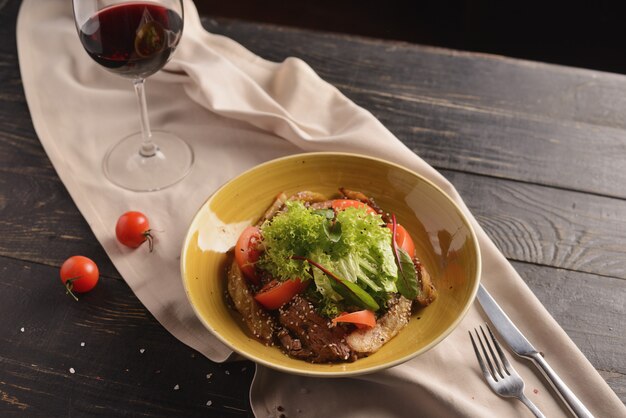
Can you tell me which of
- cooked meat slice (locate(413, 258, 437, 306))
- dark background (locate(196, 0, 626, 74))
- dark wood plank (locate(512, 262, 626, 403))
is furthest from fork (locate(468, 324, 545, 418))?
dark background (locate(196, 0, 626, 74))

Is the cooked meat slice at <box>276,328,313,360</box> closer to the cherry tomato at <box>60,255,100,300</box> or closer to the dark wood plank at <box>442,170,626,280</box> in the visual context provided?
the cherry tomato at <box>60,255,100,300</box>

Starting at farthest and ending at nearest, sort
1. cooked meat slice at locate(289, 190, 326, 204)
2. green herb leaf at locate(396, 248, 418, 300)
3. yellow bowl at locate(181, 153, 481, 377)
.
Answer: cooked meat slice at locate(289, 190, 326, 204), green herb leaf at locate(396, 248, 418, 300), yellow bowl at locate(181, 153, 481, 377)

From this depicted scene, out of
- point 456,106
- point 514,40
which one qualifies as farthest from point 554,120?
point 514,40

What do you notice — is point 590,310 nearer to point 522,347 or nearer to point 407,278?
point 522,347

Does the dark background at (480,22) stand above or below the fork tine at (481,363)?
below

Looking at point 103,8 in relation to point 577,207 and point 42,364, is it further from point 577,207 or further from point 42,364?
point 577,207

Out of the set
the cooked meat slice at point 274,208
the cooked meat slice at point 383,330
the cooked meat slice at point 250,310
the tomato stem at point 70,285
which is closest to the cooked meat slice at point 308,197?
the cooked meat slice at point 274,208

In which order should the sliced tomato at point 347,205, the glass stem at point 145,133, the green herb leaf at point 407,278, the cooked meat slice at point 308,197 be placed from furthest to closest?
the glass stem at point 145,133 → the cooked meat slice at point 308,197 → the sliced tomato at point 347,205 → the green herb leaf at point 407,278

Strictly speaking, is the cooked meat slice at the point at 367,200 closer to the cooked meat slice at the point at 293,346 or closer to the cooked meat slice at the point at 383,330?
the cooked meat slice at the point at 383,330
